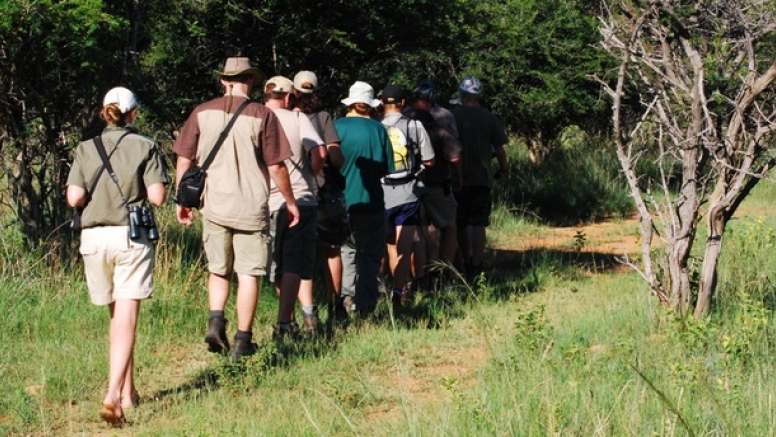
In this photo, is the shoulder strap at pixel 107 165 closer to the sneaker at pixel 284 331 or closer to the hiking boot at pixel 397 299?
the sneaker at pixel 284 331

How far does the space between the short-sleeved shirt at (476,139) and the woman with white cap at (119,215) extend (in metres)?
5.84

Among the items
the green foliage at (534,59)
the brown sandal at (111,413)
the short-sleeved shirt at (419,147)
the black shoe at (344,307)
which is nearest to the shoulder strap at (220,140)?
the brown sandal at (111,413)

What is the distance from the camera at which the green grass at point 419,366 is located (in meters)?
5.97

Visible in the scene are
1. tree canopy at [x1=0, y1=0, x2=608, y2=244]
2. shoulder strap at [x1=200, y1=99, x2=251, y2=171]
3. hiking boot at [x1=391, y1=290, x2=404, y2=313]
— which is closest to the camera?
shoulder strap at [x1=200, y1=99, x2=251, y2=171]

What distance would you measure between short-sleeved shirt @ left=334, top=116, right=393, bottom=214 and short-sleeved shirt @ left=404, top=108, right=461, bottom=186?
1.39 meters

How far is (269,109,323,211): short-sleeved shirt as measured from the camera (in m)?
9.27

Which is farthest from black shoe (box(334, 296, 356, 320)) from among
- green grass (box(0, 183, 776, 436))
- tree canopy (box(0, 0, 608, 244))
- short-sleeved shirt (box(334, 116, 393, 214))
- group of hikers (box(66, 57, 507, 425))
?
tree canopy (box(0, 0, 608, 244))

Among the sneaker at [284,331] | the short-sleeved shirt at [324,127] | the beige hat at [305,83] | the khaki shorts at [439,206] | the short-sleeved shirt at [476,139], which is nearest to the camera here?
the sneaker at [284,331]

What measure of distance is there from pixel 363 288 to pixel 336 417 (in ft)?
11.6

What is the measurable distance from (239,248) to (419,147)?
3152 mm

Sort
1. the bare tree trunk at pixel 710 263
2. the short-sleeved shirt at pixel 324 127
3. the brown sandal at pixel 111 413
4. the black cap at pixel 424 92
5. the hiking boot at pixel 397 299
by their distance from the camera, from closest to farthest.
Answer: the brown sandal at pixel 111 413 → the bare tree trunk at pixel 710 263 → the short-sleeved shirt at pixel 324 127 → the hiking boot at pixel 397 299 → the black cap at pixel 424 92

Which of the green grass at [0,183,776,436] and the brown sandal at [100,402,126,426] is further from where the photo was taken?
the brown sandal at [100,402,126,426]

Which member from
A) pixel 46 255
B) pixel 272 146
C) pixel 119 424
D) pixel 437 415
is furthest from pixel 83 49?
pixel 437 415

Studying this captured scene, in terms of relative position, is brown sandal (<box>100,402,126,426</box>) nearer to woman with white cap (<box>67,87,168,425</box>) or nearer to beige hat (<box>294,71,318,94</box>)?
woman with white cap (<box>67,87,168,425</box>)
